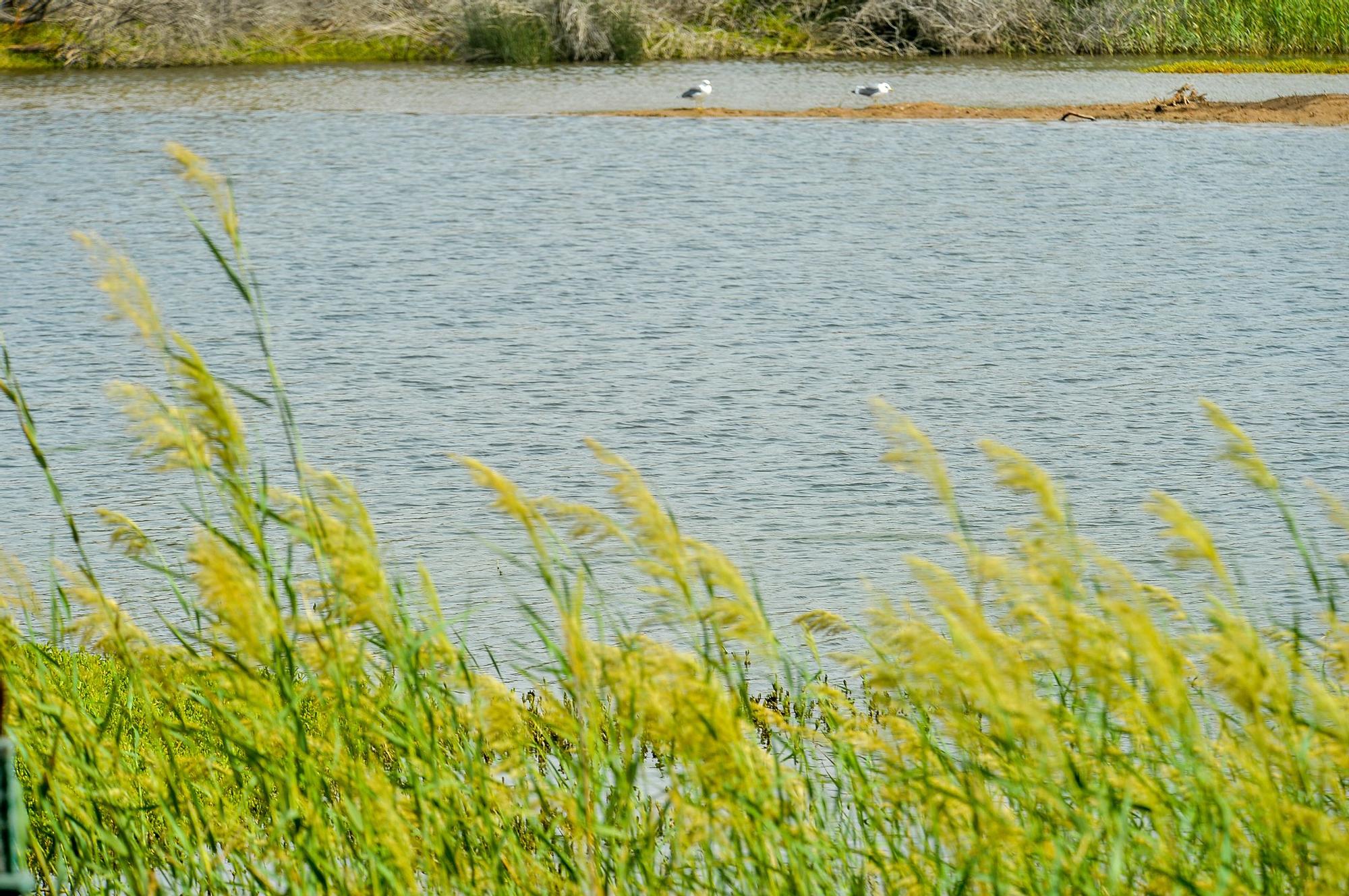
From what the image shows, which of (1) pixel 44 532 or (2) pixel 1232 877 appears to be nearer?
→ (2) pixel 1232 877

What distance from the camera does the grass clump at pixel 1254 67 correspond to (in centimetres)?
2484

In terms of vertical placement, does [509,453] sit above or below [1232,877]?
below

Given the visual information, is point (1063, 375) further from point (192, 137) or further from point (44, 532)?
point (192, 137)

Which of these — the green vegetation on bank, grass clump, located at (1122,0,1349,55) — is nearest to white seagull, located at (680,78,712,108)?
the green vegetation on bank

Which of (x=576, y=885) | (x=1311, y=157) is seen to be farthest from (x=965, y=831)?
(x=1311, y=157)

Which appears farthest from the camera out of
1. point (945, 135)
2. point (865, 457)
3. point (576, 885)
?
point (945, 135)

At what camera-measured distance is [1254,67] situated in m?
25.3

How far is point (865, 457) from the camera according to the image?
7785 millimetres

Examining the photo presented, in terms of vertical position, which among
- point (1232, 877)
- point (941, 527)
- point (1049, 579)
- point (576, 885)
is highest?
point (1049, 579)

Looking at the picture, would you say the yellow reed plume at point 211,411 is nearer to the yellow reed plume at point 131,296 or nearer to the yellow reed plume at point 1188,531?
the yellow reed plume at point 131,296

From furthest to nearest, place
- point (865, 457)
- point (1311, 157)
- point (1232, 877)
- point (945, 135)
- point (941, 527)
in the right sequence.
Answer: point (945, 135) → point (1311, 157) → point (865, 457) → point (941, 527) → point (1232, 877)

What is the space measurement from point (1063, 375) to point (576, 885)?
692 centimetres

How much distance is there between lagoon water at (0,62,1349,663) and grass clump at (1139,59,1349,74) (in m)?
6.23

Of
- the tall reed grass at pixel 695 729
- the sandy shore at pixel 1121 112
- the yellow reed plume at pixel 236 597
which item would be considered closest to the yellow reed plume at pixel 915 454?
the tall reed grass at pixel 695 729
